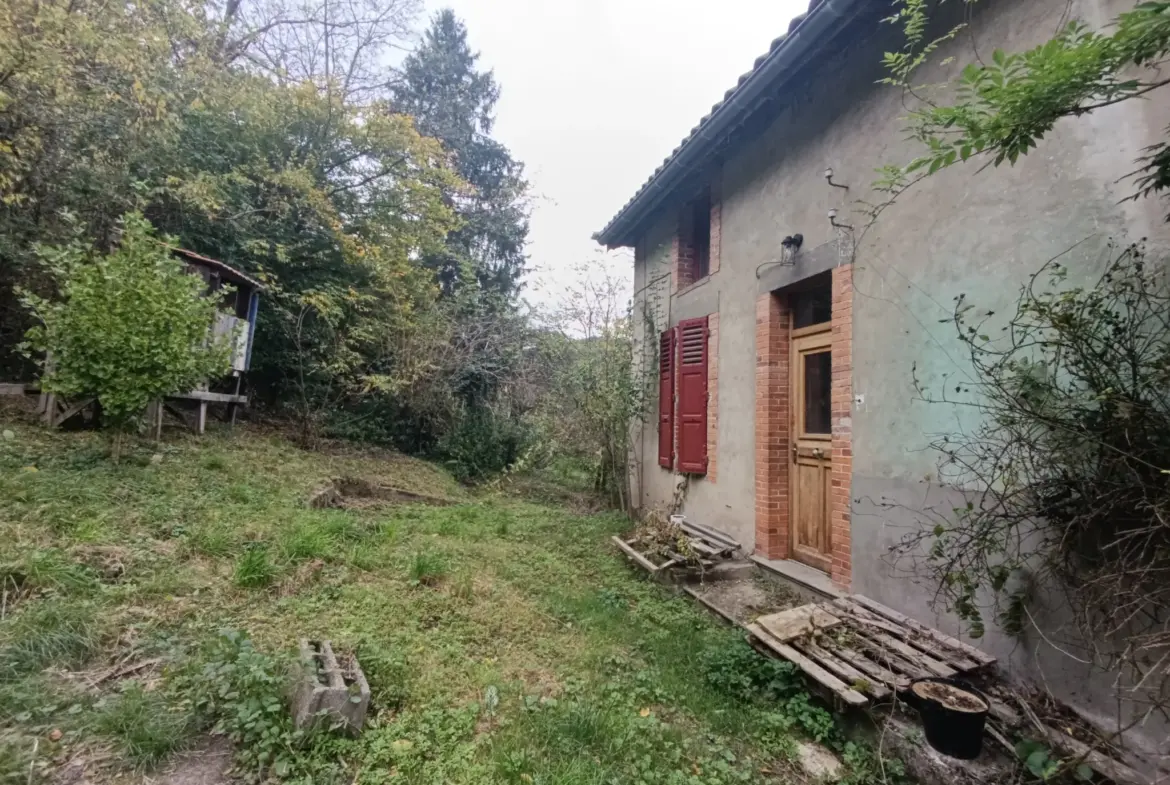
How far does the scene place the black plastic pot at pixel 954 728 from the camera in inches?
94.2

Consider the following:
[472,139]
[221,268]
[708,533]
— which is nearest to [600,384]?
[708,533]

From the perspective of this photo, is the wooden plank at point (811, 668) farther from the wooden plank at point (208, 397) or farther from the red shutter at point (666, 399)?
the wooden plank at point (208, 397)

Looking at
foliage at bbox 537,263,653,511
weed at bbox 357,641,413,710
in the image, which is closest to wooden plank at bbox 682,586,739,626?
weed at bbox 357,641,413,710

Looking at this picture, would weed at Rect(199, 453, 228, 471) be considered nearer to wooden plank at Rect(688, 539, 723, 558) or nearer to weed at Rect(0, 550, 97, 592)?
weed at Rect(0, 550, 97, 592)

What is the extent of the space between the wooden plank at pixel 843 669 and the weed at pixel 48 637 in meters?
3.95

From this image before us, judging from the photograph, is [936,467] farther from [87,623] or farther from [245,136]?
[245,136]

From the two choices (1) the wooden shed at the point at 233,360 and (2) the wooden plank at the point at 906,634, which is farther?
(1) the wooden shed at the point at 233,360

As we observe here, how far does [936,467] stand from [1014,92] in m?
2.27

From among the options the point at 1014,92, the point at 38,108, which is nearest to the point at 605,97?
the point at 38,108

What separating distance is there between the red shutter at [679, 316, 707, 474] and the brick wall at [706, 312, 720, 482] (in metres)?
0.07

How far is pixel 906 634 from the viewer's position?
10.7 feet

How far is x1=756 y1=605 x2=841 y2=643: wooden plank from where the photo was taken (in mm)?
3369

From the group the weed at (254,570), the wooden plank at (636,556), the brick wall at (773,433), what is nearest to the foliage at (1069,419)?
the brick wall at (773,433)

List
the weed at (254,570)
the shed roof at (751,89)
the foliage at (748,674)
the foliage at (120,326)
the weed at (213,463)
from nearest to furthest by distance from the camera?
1. the foliage at (748,674)
2. the weed at (254,570)
3. the shed roof at (751,89)
4. the foliage at (120,326)
5. the weed at (213,463)
